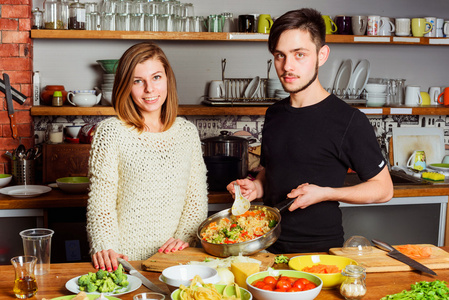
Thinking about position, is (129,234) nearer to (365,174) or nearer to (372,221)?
(365,174)

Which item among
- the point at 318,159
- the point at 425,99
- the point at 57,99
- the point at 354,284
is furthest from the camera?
the point at 425,99

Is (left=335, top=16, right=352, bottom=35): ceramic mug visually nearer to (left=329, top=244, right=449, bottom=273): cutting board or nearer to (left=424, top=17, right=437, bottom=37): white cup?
(left=424, top=17, right=437, bottom=37): white cup

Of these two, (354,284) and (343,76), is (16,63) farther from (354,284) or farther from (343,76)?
(354,284)

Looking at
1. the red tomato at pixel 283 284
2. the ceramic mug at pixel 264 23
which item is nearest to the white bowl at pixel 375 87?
the ceramic mug at pixel 264 23

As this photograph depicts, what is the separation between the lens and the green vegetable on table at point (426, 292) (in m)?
1.55

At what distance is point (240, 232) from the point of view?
6.44 ft

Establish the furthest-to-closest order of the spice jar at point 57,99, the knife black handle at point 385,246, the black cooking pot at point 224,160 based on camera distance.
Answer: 1. the spice jar at point 57,99
2. the black cooking pot at point 224,160
3. the knife black handle at point 385,246

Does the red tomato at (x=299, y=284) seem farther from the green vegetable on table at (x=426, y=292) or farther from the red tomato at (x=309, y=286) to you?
the green vegetable on table at (x=426, y=292)

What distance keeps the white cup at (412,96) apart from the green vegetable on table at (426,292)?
2.82 metres

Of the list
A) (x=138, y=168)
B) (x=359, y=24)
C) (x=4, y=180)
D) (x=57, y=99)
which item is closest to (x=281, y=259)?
(x=138, y=168)

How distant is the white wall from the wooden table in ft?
7.76

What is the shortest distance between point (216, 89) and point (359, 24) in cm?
115

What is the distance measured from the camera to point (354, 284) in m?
1.56

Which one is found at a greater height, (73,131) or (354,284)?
(73,131)
